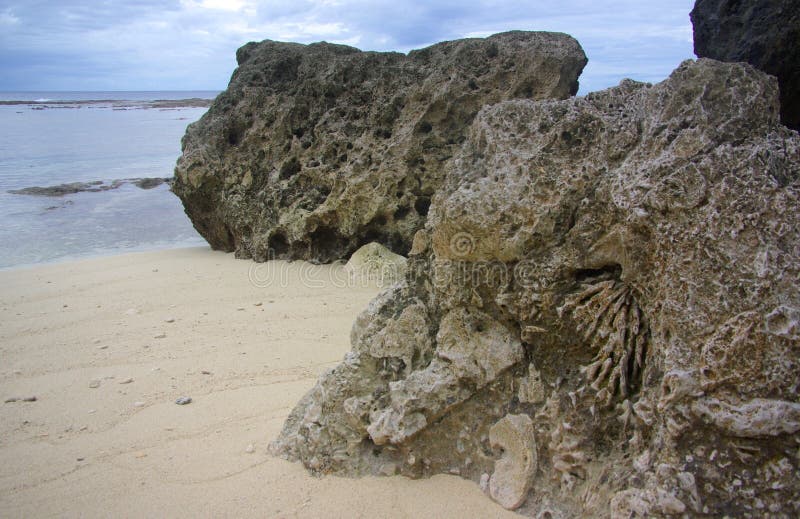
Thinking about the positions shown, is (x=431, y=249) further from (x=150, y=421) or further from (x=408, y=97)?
(x=408, y=97)

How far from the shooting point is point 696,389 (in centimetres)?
168

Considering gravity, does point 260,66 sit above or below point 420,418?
above

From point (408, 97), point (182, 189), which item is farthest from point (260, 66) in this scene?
point (408, 97)

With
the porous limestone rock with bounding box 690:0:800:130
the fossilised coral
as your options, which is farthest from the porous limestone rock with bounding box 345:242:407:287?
the fossilised coral

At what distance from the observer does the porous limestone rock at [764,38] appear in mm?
4660

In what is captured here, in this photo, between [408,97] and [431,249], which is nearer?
[431,249]

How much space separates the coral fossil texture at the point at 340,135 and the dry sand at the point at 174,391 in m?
0.58

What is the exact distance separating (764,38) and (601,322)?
3.93 meters

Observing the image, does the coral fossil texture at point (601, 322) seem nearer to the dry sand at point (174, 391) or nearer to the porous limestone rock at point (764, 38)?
the dry sand at point (174, 391)

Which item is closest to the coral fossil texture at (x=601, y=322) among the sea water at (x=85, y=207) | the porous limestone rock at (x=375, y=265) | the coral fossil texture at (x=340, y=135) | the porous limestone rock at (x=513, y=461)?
the porous limestone rock at (x=513, y=461)

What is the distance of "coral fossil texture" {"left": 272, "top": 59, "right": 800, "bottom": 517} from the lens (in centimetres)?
163

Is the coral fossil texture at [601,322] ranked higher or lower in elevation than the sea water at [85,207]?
higher

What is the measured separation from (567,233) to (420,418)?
32.7 inches

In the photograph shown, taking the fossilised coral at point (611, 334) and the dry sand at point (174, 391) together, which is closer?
the fossilised coral at point (611, 334)
